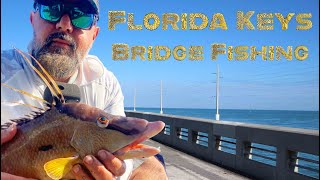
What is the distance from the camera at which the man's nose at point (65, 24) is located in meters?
2.24

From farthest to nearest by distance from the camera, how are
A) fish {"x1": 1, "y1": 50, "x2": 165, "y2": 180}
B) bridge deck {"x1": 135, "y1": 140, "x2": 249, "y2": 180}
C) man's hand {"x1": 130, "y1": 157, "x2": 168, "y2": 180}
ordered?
bridge deck {"x1": 135, "y1": 140, "x2": 249, "y2": 180} → man's hand {"x1": 130, "y1": 157, "x2": 168, "y2": 180} → fish {"x1": 1, "y1": 50, "x2": 165, "y2": 180}

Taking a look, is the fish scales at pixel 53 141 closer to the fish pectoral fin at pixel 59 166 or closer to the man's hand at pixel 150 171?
the fish pectoral fin at pixel 59 166

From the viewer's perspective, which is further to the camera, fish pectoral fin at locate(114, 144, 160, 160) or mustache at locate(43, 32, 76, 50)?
mustache at locate(43, 32, 76, 50)

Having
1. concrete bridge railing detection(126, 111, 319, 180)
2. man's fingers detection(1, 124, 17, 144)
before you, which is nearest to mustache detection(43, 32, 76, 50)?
man's fingers detection(1, 124, 17, 144)

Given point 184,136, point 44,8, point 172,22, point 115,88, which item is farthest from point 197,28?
point 184,136

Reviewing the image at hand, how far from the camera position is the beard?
2.18m

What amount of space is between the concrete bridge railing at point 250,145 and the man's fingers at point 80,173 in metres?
5.88

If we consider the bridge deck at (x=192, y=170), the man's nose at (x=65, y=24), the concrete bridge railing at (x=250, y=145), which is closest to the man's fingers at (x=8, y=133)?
the man's nose at (x=65, y=24)

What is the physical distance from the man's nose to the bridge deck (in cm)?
703

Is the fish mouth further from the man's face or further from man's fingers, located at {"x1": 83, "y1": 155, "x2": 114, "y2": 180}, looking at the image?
the man's face

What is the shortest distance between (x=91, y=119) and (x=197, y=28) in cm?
339

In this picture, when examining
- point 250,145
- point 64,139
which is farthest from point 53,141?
point 250,145

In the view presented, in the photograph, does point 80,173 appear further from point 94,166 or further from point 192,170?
point 192,170

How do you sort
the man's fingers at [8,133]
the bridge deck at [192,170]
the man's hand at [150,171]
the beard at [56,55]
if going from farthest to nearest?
the bridge deck at [192,170] < the man's hand at [150,171] < the beard at [56,55] < the man's fingers at [8,133]
